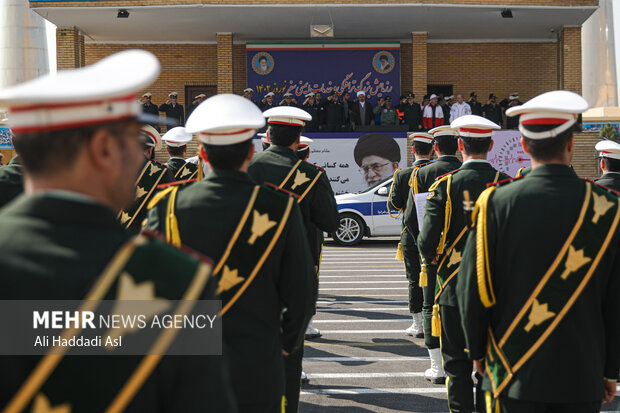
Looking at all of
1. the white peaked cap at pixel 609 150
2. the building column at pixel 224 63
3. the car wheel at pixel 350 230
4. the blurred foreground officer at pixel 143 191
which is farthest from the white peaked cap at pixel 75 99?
the building column at pixel 224 63

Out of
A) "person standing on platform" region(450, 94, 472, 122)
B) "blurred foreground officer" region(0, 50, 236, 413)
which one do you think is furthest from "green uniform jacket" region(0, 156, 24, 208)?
"person standing on platform" region(450, 94, 472, 122)

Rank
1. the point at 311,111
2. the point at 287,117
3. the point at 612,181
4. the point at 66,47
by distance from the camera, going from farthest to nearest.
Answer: the point at 66,47
the point at 311,111
the point at 612,181
the point at 287,117

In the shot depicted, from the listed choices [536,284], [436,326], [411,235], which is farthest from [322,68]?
[536,284]

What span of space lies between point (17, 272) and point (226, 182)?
5.89ft

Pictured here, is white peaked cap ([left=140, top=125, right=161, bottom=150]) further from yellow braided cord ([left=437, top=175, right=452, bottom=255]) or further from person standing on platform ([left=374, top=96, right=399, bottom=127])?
person standing on platform ([left=374, top=96, right=399, bottom=127])

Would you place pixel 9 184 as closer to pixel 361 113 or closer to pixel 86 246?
pixel 86 246

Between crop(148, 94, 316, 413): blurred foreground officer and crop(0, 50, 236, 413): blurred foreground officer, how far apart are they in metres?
1.54

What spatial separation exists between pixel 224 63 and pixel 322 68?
378 cm

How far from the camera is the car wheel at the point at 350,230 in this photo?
17734 mm

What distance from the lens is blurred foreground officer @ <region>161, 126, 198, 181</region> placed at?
28.0ft

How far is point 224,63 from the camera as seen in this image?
2802cm

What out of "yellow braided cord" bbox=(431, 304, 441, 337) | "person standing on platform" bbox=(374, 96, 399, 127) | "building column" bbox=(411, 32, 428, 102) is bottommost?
"yellow braided cord" bbox=(431, 304, 441, 337)

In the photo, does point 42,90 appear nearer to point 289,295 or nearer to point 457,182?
point 289,295

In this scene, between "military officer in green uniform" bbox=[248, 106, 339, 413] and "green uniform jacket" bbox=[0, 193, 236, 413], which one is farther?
"military officer in green uniform" bbox=[248, 106, 339, 413]
